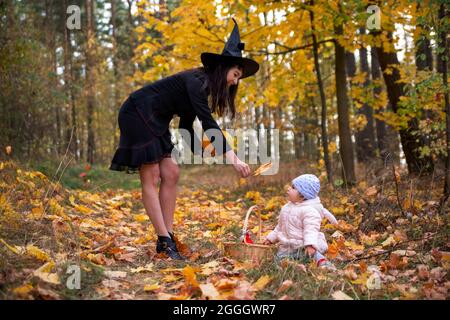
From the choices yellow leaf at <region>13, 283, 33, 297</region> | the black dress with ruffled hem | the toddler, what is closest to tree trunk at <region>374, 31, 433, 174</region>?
the toddler

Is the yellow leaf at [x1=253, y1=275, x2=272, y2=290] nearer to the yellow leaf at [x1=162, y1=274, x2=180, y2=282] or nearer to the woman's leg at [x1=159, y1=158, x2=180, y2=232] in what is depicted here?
the yellow leaf at [x1=162, y1=274, x2=180, y2=282]

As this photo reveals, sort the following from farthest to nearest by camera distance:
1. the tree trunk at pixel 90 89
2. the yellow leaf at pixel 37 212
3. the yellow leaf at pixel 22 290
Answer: the tree trunk at pixel 90 89 → the yellow leaf at pixel 37 212 → the yellow leaf at pixel 22 290

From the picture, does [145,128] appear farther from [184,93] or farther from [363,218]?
[363,218]

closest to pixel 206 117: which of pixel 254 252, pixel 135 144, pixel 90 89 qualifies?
pixel 135 144

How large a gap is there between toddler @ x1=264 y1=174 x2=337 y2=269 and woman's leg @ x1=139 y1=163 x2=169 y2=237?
0.94m

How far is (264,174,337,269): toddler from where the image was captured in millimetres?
3346

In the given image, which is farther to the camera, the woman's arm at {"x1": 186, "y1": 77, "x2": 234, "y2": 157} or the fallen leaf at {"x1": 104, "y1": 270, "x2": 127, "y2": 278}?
the woman's arm at {"x1": 186, "y1": 77, "x2": 234, "y2": 157}

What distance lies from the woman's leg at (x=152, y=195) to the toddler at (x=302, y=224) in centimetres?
94

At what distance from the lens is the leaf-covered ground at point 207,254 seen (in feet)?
8.95

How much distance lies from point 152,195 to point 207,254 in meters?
0.65

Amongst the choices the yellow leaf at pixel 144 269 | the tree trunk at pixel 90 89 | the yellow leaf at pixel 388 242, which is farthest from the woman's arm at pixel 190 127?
the tree trunk at pixel 90 89

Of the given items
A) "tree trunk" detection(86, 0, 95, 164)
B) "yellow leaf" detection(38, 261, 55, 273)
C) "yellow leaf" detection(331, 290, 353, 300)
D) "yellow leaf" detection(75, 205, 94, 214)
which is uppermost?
"tree trunk" detection(86, 0, 95, 164)

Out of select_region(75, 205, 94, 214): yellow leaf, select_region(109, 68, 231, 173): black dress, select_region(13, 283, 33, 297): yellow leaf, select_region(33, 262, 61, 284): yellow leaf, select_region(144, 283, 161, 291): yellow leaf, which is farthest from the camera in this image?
select_region(75, 205, 94, 214): yellow leaf

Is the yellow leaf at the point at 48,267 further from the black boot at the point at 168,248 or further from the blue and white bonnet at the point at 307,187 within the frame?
the blue and white bonnet at the point at 307,187
